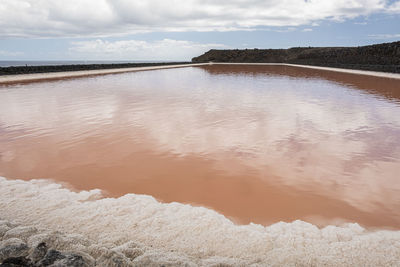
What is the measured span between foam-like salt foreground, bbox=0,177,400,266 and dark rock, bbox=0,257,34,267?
0.24 m

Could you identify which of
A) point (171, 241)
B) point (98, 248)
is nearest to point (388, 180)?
point (171, 241)

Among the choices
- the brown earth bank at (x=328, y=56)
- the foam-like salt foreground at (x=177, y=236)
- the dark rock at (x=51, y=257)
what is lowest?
the foam-like salt foreground at (x=177, y=236)

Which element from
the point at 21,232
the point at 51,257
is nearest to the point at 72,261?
the point at 51,257

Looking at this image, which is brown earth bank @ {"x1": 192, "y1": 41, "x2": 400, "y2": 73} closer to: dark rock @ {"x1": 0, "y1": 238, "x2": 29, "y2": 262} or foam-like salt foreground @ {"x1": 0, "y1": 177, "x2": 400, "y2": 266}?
foam-like salt foreground @ {"x1": 0, "y1": 177, "x2": 400, "y2": 266}

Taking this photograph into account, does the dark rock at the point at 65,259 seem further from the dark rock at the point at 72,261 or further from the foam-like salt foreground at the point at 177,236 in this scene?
the foam-like salt foreground at the point at 177,236

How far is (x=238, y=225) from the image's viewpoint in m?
3.13

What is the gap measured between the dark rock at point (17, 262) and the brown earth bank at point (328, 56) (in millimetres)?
29289

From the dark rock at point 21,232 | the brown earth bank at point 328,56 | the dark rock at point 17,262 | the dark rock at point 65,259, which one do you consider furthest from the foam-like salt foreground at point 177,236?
the brown earth bank at point 328,56

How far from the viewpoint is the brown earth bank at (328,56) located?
31.4 meters

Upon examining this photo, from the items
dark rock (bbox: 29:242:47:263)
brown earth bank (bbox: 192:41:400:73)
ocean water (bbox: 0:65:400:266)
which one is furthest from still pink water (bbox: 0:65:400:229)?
brown earth bank (bbox: 192:41:400:73)

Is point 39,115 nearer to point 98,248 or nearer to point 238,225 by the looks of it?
point 98,248

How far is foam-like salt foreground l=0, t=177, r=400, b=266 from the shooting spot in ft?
8.40

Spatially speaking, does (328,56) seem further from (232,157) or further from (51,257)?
(51,257)

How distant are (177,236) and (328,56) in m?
64.3
